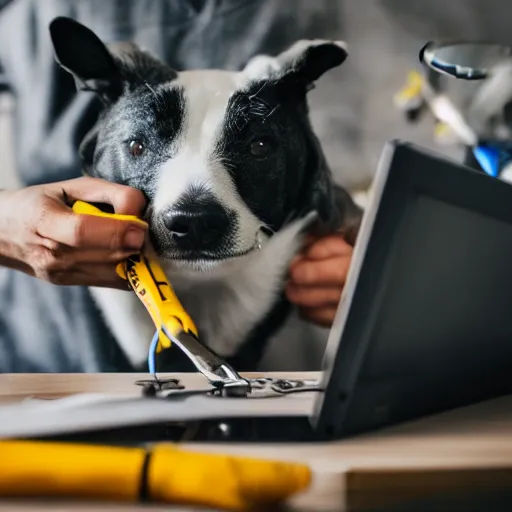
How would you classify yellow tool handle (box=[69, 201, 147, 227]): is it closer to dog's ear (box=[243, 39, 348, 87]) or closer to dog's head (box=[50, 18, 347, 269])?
dog's head (box=[50, 18, 347, 269])

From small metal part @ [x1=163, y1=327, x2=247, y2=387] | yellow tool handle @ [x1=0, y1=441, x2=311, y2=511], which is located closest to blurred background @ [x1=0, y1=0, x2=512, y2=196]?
small metal part @ [x1=163, y1=327, x2=247, y2=387]

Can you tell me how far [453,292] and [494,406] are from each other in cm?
16

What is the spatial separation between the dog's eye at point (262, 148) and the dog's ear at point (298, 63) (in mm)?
104

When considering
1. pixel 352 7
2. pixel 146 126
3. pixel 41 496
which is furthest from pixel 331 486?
pixel 352 7

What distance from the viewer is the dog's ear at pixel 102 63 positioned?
979mm

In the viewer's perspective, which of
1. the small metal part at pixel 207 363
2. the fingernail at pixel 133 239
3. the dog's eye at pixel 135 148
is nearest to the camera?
the small metal part at pixel 207 363

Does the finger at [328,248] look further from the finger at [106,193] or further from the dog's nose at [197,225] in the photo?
the finger at [106,193]

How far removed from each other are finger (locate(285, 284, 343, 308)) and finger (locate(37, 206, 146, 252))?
263 mm

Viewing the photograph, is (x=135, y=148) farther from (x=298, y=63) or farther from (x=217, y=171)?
(x=298, y=63)

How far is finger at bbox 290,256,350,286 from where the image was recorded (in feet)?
3.20

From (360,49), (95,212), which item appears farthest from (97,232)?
(360,49)

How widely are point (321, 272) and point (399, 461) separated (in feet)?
2.01

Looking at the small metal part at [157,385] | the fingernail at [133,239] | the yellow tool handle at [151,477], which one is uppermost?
the fingernail at [133,239]

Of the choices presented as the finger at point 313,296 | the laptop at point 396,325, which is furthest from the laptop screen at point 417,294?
the finger at point 313,296
